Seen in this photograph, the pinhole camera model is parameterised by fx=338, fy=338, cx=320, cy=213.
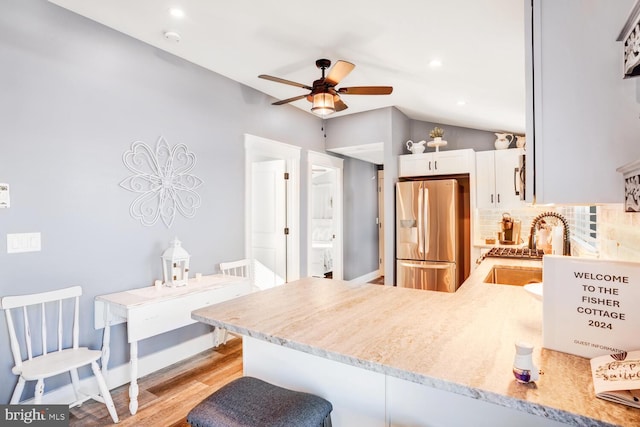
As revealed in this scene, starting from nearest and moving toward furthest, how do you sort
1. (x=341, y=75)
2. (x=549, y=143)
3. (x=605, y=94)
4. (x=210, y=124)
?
(x=605, y=94), (x=549, y=143), (x=341, y=75), (x=210, y=124)

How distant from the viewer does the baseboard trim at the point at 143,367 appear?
225 centimetres

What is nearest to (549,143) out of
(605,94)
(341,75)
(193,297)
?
(605,94)

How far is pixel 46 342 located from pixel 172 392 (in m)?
0.89

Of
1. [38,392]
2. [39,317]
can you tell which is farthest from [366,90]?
[38,392]

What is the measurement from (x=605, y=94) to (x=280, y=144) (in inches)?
139

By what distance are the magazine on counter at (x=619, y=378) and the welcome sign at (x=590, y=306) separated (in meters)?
0.05

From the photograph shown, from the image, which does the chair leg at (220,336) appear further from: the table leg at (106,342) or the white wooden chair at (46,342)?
the white wooden chair at (46,342)

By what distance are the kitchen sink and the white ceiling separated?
1543 millimetres

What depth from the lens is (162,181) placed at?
2.86 metres

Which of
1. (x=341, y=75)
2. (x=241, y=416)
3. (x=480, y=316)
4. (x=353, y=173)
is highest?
(x=341, y=75)

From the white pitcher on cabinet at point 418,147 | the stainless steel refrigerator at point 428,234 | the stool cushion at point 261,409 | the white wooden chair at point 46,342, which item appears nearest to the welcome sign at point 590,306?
the stool cushion at point 261,409

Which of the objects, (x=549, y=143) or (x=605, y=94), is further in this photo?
(x=549, y=143)

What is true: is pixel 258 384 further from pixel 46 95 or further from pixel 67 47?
pixel 67 47

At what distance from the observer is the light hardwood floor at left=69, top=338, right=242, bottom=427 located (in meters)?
2.16
